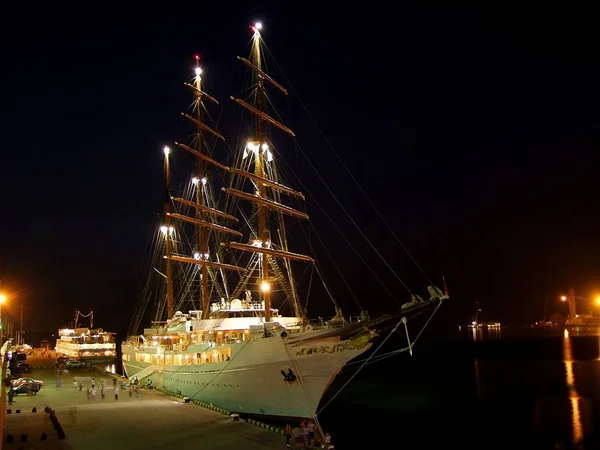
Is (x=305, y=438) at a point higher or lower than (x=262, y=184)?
lower

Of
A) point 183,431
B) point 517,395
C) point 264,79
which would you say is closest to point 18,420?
point 183,431

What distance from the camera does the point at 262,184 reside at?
3509 cm

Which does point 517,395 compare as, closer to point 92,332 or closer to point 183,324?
point 183,324

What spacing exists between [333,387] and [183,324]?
17.4m

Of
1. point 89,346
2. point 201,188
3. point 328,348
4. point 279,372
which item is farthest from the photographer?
point 89,346

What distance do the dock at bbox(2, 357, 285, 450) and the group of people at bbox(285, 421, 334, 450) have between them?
47 cm

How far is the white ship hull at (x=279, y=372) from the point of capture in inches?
1010

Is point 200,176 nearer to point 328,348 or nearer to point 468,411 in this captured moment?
point 328,348

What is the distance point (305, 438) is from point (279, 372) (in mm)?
7991

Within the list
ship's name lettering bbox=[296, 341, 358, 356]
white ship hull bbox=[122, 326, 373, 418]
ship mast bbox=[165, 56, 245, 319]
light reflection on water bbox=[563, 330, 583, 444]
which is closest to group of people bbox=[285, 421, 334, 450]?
white ship hull bbox=[122, 326, 373, 418]

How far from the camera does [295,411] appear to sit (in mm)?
26172

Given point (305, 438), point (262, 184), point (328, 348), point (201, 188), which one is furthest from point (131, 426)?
point (201, 188)

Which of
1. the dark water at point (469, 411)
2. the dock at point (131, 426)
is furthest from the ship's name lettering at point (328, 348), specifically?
the dark water at point (469, 411)

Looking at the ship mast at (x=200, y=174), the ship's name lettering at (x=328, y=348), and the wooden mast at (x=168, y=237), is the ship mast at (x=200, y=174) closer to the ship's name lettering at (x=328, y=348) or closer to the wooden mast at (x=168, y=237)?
the wooden mast at (x=168, y=237)
